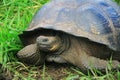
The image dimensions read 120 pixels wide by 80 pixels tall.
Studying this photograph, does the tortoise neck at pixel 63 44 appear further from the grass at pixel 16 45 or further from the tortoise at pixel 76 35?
the grass at pixel 16 45

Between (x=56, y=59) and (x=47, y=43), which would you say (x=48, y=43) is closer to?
(x=47, y=43)

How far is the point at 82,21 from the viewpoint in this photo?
4.03m

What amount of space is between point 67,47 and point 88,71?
351 millimetres

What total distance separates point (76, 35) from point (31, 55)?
527mm

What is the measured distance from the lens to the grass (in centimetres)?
394

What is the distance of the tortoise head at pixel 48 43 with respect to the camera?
3994 mm

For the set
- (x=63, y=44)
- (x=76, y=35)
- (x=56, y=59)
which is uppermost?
(x=76, y=35)

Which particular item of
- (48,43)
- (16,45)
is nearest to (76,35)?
(48,43)

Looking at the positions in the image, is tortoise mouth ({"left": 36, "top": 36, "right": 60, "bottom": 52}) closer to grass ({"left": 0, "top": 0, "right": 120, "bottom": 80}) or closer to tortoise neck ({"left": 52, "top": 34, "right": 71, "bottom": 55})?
tortoise neck ({"left": 52, "top": 34, "right": 71, "bottom": 55})

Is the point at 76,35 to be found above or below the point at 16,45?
above

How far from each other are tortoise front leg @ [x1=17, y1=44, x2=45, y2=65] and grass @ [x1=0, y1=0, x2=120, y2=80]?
0.06 m

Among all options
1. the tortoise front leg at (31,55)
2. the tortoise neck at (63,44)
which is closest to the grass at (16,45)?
the tortoise front leg at (31,55)

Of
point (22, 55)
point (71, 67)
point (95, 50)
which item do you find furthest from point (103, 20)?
point (22, 55)

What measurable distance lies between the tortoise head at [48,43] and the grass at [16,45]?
22 centimetres
